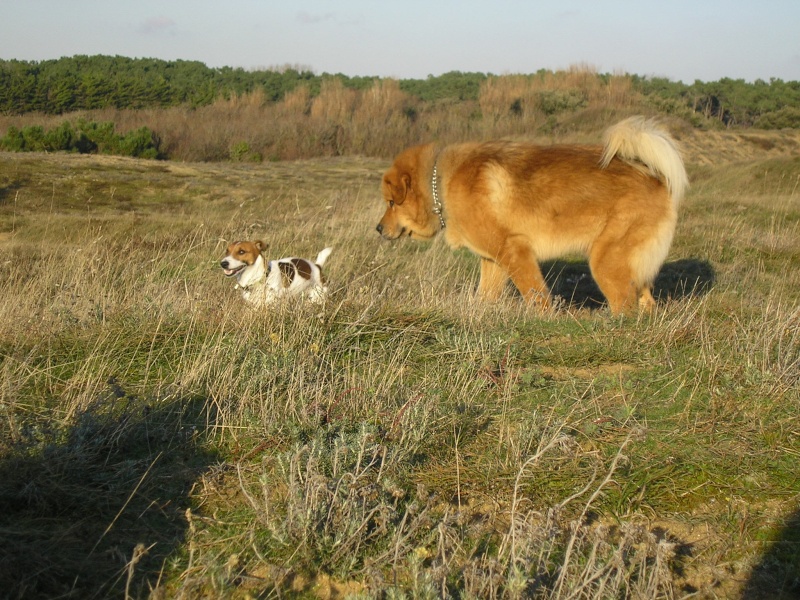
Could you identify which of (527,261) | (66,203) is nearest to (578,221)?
(527,261)

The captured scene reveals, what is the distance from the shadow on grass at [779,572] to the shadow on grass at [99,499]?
207 cm

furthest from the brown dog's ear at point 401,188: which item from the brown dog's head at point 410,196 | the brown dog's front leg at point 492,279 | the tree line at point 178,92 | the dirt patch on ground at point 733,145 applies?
the tree line at point 178,92

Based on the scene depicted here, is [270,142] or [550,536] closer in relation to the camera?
[550,536]

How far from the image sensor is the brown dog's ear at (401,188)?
759 centimetres

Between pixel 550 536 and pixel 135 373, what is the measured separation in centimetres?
254

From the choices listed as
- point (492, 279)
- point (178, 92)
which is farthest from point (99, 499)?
point (178, 92)

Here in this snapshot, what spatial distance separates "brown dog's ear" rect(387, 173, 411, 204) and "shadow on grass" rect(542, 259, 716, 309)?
2.07 meters

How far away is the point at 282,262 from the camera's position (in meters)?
7.71

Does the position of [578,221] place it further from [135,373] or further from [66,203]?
[66,203]

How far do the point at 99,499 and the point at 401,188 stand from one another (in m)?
5.22

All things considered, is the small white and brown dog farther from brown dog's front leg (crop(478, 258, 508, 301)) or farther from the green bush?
the green bush

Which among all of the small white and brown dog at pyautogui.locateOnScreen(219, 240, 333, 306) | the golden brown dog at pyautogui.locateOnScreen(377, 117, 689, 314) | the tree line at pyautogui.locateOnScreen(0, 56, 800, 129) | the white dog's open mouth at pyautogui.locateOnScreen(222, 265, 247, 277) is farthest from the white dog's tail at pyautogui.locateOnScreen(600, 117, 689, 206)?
the tree line at pyautogui.locateOnScreen(0, 56, 800, 129)

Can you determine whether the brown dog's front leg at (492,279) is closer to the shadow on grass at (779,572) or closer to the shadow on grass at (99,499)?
the shadow on grass at (99,499)

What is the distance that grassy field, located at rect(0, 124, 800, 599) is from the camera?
8.49ft
